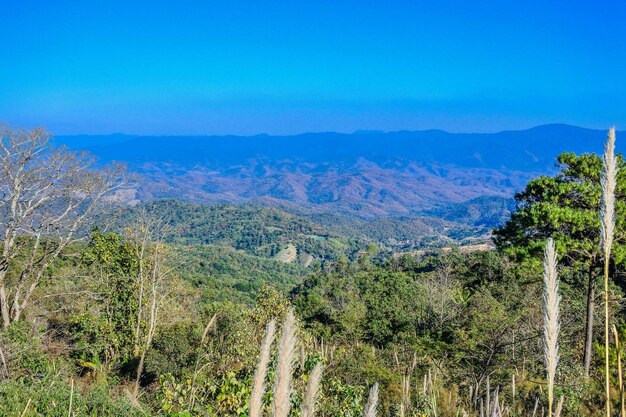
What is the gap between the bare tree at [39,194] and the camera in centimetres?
783

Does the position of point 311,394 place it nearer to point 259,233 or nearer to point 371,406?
point 371,406

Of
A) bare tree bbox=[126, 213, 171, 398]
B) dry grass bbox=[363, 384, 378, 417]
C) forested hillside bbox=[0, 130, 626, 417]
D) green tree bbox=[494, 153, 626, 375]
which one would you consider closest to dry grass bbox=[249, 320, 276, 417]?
dry grass bbox=[363, 384, 378, 417]

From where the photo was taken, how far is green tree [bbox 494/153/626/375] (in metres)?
7.33

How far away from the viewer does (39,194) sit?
336 inches

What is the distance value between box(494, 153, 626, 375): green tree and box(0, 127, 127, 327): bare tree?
8.00 m

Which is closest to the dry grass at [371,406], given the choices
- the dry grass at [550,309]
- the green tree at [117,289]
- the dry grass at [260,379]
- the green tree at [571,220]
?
the dry grass at [260,379]

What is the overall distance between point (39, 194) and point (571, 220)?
9477 mm

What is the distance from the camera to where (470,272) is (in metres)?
25.6

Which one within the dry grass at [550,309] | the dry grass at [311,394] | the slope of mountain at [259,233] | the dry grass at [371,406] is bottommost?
the slope of mountain at [259,233]

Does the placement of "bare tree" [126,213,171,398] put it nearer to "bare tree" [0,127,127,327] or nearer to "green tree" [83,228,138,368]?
"green tree" [83,228,138,368]

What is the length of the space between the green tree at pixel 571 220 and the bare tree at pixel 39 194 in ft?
26.2

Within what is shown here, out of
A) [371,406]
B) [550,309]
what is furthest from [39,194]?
[550,309]

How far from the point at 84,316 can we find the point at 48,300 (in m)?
4.97

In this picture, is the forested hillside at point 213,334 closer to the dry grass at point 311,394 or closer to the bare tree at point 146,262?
the bare tree at point 146,262
